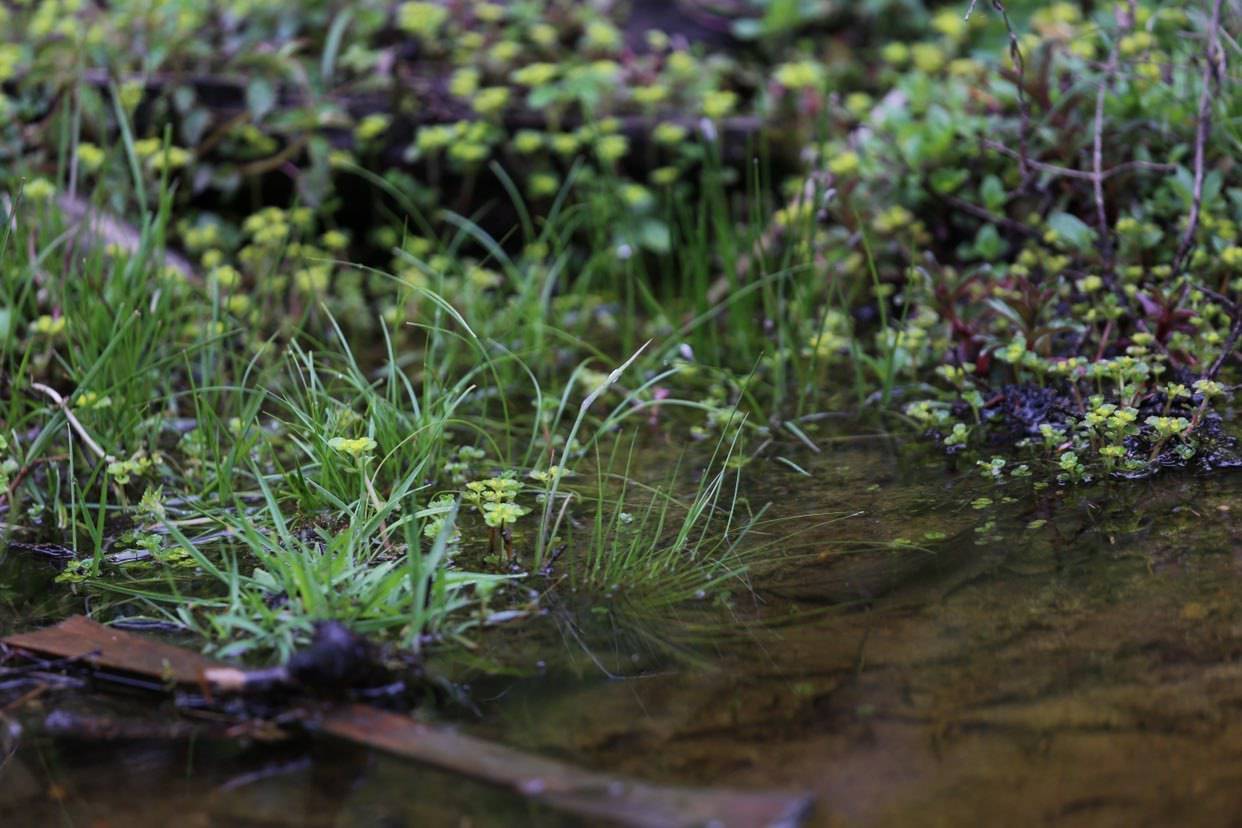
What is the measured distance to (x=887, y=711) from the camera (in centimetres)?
157

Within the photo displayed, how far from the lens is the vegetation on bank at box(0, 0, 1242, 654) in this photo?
7.21 feet

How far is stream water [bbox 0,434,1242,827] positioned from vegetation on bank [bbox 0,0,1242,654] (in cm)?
21

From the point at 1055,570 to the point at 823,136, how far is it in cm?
155

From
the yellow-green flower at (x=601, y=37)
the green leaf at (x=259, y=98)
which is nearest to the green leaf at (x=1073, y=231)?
the yellow-green flower at (x=601, y=37)

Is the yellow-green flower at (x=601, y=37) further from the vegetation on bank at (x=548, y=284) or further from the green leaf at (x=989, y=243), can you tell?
the green leaf at (x=989, y=243)

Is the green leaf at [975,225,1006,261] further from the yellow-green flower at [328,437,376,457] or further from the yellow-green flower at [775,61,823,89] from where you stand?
the yellow-green flower at [328,437,376,457]

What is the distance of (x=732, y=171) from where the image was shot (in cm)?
424

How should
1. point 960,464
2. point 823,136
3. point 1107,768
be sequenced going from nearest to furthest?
point 1107,768
point 960,464
point 823,136

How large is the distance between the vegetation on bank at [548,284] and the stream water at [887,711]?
21 cm

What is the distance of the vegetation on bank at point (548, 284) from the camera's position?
2197mm

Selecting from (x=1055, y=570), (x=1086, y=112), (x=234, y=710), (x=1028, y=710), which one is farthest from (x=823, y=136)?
(x=234, y=710)

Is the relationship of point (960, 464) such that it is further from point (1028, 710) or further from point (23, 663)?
point (23, 663)

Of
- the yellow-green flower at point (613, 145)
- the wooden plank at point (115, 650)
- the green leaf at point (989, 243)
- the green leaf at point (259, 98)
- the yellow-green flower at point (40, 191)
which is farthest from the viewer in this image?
the green leaf at point (259, 98)

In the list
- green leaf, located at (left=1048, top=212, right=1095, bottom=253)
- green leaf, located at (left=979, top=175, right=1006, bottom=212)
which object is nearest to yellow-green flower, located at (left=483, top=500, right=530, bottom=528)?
green leaf, located at (left=1048, top=212, right=1095, bottom=253)
